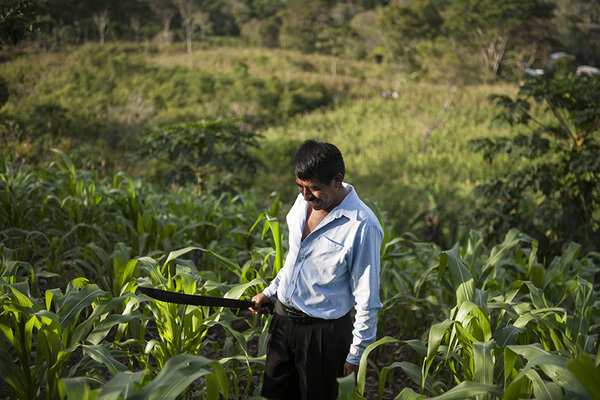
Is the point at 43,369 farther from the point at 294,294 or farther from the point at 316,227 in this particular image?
the point at 316,227

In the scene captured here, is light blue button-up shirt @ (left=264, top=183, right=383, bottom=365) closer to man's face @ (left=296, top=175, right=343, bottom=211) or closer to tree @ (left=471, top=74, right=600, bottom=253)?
man's face @ (left=296, top=175, right=343, bottom=211)

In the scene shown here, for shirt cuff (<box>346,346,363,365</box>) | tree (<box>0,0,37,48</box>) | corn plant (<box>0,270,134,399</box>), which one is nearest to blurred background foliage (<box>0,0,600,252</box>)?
tree (<box>0,0,37,48</box>)

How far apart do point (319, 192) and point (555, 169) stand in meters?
3.72

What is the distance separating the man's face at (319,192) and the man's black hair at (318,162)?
14 millimetres

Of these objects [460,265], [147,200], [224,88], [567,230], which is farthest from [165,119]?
[460,265]

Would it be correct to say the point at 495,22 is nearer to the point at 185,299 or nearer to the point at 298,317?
the point at 298,317

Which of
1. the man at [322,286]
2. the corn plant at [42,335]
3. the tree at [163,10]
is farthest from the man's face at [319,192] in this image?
the tree at [163,10]

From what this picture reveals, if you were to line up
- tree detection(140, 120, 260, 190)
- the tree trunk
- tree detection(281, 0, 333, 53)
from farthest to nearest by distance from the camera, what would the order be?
1. tree detection(281, 0, 333, 53)
2. the tree trunk
3. tree detection(140, 120, 260, 190)

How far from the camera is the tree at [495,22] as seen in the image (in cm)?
2534

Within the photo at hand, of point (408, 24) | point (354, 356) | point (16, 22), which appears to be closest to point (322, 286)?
point (354, 356)

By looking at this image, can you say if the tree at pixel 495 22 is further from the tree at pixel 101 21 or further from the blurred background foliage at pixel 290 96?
the tree at pixel 101 21

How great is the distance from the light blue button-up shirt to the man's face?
39 mm

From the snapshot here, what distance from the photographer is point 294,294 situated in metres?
1.64

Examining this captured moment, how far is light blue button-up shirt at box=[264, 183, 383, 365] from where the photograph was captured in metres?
1.54
